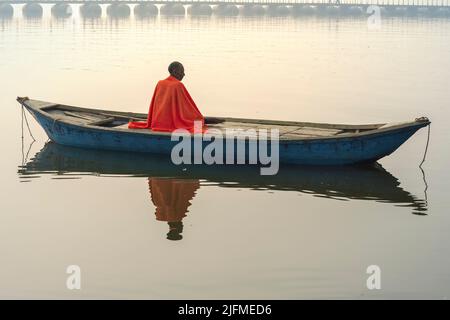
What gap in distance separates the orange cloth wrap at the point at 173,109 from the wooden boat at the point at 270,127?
32 cm

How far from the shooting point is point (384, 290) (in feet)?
24.8

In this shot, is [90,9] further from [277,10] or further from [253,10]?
Answer: [277,10]

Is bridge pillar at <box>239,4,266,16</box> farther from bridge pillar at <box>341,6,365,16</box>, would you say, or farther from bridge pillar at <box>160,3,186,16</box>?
bridge pillar at <box>341,6,365,16</box>

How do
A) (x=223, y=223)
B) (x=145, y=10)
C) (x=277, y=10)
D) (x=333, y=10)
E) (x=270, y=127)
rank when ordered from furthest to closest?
(x=277, y=10) < (x=333, y=10) < (x=145, y=10) < (x=270, y=127) < (x=223, y=223)

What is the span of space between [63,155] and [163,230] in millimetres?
4019

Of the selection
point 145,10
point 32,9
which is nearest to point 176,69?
point 32,9

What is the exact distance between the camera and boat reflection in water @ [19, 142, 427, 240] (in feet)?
35.1

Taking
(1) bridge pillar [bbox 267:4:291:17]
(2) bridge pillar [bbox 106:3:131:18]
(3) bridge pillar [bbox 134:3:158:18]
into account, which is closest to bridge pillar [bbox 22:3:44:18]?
(2) bridge pillar [bbox 106:3:131:18]

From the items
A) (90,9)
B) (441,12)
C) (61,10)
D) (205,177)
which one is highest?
(90,9)

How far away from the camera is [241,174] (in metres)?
11.7

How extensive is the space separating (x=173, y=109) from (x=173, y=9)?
135096mm
